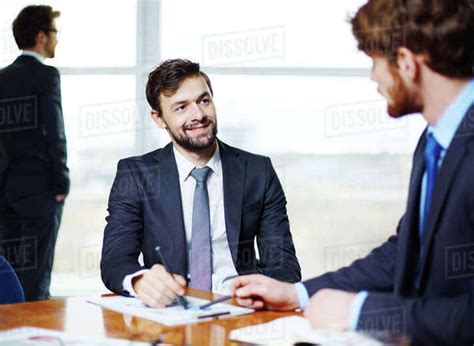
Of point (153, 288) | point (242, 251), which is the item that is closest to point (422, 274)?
point (153, 288)

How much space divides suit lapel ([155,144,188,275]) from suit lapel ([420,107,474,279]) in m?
1.28

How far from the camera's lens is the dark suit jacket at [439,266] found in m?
1.63

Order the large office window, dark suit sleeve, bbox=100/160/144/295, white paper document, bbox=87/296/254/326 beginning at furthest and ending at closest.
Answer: the large office window < dark suit sleeve, bbox=100/160/144/295 < white paper document, bbox=87/296/254/326

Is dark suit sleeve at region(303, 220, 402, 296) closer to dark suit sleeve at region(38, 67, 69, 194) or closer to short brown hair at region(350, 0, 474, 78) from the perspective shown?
short brown hair at region(350, 0, 474, 78)

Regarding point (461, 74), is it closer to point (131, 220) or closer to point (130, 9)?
point (131, 220)

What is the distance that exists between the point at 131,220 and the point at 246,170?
0.48m

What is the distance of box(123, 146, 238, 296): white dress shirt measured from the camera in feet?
9.77

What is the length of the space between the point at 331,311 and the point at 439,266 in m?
0.27

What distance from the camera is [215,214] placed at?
304 centimetres

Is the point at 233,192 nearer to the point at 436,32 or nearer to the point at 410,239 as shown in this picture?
the point at 410,239

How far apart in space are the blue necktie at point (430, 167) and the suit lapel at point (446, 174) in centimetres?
5

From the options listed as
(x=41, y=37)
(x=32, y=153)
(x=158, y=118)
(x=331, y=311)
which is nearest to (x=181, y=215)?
(x=158, y=118)

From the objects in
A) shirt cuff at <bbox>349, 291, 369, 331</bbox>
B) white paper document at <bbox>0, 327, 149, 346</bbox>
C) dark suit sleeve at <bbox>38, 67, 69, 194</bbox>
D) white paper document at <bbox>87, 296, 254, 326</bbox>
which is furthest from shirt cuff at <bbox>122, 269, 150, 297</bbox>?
dark suit sleeve at <bbox>38, 67, 69, 194</bbox>

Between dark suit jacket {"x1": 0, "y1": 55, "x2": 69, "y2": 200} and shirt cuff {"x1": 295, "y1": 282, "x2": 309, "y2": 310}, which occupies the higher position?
dark suit jacket {"x1": 0, "y1": 55, "x2": 69, "y2": 200}
